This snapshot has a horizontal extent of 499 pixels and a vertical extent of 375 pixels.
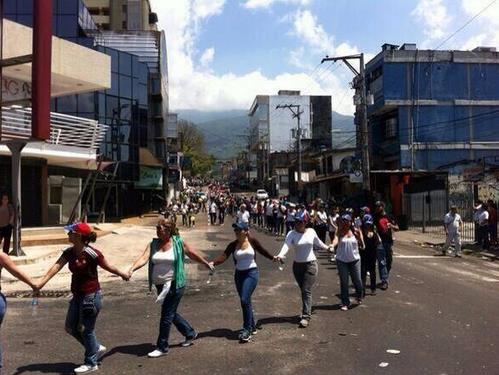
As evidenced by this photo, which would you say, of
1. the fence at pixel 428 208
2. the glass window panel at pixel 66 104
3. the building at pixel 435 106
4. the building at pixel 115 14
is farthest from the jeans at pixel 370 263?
the building at pixel 115 14

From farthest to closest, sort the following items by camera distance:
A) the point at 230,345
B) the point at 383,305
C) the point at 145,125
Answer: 1. the point at 145,125
2. the point at 383,305
3. the point at 230,345

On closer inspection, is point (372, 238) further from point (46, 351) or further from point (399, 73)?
point (399, 73)

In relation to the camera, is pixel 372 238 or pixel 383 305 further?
pixel 372 238

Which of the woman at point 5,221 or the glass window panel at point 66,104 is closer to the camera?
the woman at point 5,221

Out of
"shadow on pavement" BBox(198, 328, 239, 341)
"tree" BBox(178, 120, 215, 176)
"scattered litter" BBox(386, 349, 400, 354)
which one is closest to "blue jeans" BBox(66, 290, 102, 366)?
"shadow on pavement" BBox(198, 328, 239, 341)

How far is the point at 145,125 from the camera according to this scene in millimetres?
46000

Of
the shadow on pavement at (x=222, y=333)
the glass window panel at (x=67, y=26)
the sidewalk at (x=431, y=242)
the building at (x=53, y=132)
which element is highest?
the glass window panel at (x=67, y=26)

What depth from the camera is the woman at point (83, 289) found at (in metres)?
6.27

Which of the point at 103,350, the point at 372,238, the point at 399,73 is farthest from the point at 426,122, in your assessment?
the point at 103,350

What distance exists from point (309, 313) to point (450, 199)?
28.2 meters

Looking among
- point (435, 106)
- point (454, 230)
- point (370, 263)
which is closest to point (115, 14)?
point (435, 106)

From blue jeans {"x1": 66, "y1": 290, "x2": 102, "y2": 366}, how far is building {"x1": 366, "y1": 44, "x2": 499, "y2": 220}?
33.7 m

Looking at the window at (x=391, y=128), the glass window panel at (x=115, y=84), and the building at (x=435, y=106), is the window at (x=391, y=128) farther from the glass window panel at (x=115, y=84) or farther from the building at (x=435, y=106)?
the glass window panel at (x=115, y=84)

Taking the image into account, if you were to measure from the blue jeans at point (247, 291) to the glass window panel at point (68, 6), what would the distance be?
38.6 m
